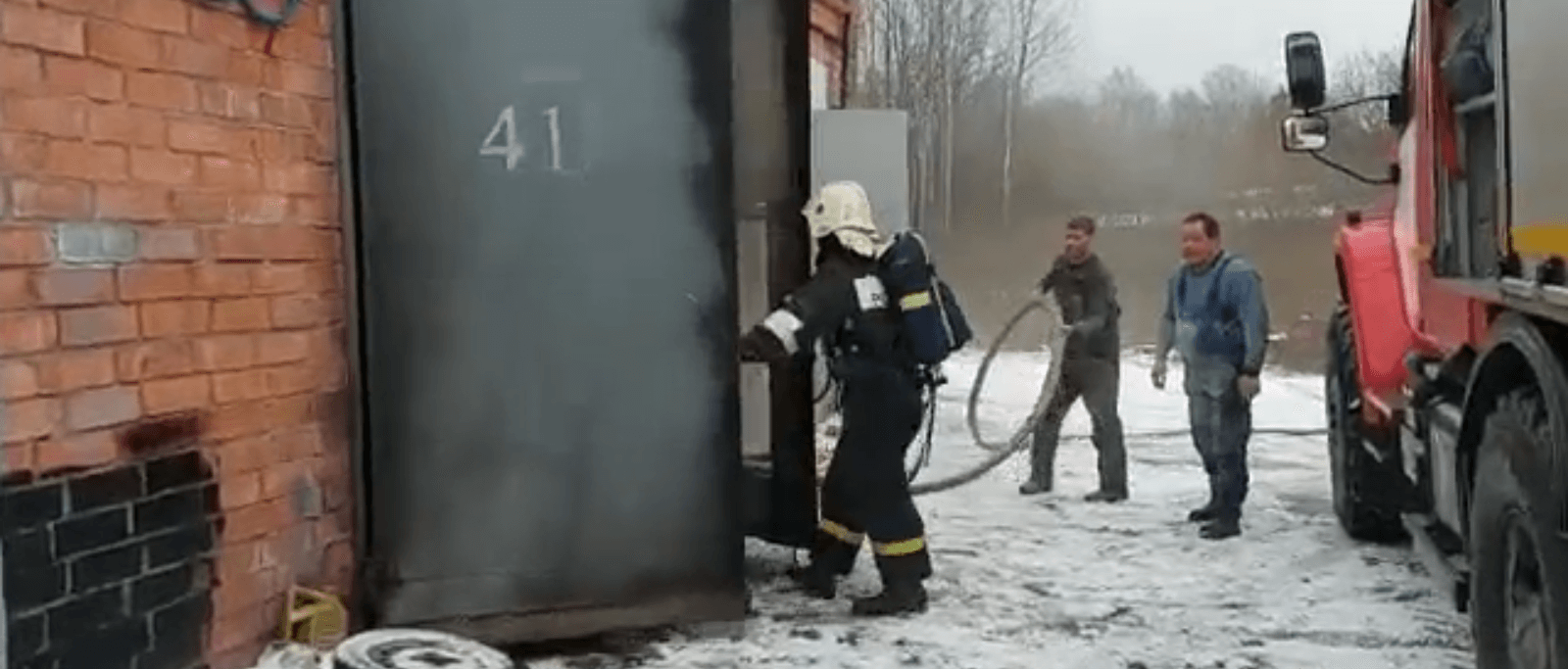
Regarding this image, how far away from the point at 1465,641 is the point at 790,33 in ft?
11.1

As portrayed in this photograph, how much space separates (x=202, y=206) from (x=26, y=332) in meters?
0.76

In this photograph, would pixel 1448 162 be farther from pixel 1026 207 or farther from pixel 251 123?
pixel 1026 207

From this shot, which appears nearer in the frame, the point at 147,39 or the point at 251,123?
the point at 147,39

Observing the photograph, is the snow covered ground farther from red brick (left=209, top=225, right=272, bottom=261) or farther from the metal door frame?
red brick (left=209, top=225, right=272, bottom=261)

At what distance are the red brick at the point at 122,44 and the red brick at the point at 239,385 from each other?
0.86 meters

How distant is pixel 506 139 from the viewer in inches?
207

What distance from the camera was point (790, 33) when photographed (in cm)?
671

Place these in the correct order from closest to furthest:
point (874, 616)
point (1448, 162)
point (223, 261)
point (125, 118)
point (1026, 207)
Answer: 1. point (125, 118)
2. point (223, 261)
3. point (1448, 162)
4. point (874, 616)
5. point (1026, 207)

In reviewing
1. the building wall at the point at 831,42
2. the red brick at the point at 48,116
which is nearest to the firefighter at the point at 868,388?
the red brick at the point at 48,116

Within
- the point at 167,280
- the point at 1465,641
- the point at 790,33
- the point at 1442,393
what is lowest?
the point at 1465,641

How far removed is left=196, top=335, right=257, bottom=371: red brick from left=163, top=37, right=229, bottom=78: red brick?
0.70 meters

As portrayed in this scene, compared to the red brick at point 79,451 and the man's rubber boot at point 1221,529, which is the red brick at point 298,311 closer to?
the red brick at point 79,451

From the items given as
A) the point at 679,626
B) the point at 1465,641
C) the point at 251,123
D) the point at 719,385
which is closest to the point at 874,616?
the point at 679,626

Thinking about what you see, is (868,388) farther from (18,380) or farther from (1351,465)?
(18,380)
